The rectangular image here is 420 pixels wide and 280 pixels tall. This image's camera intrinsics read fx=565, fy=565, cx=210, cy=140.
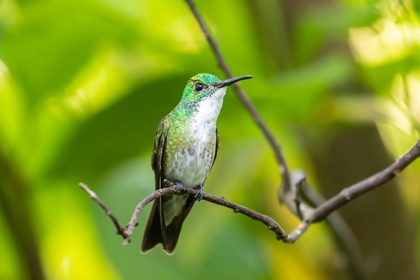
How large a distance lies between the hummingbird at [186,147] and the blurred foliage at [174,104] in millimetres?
174

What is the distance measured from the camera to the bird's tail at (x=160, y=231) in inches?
67.6

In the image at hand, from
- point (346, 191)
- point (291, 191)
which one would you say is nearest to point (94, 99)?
point (291, 191)

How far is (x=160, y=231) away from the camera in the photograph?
1.78 meters

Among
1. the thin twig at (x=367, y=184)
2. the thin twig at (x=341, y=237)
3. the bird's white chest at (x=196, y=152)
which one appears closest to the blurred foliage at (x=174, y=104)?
the thin twig at (x=341, y=237)

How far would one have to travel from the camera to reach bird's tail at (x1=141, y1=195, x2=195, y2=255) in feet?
5.64

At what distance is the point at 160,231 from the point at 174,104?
1.80 ft

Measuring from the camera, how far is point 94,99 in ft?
8.16

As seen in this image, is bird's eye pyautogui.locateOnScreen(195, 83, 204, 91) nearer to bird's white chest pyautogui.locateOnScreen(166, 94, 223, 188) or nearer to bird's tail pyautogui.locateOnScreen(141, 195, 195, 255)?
bird's white chest pyautogui.locateOnScreen(166, 94, 223, 188)

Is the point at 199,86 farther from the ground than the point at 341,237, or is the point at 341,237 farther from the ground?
the point at 199,86

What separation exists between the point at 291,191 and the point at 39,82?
103 cm

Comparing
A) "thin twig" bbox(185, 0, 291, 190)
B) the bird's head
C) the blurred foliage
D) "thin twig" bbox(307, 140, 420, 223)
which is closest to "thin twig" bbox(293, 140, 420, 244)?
"thin twig" bbox(307, 140, 420, 223)

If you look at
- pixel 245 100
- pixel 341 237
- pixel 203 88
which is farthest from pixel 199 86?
pixel 341 237

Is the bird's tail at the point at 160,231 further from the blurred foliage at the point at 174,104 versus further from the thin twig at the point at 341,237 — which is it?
the thin twig at the point at 341,237

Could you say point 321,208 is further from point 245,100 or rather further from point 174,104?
point 174,104
